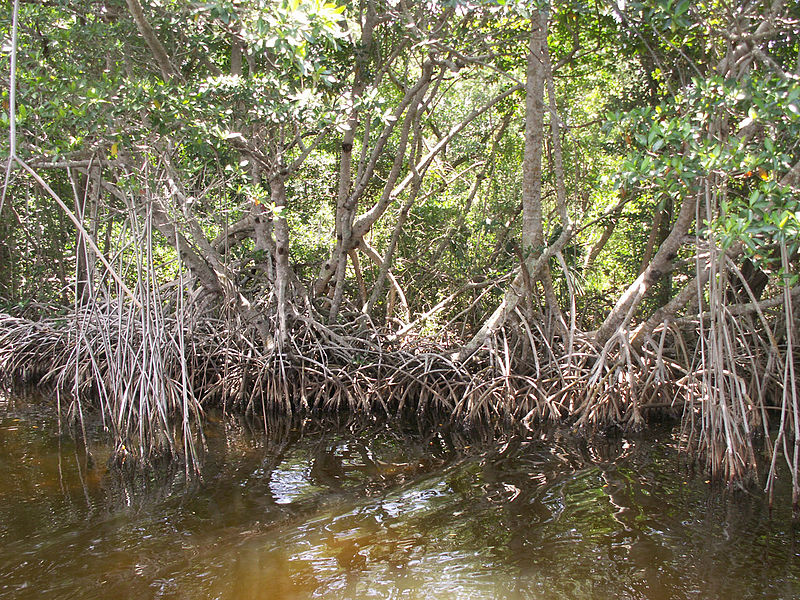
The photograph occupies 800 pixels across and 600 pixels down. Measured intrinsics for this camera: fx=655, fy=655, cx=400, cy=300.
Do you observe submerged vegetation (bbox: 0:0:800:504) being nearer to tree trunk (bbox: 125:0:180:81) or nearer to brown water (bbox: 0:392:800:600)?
tree trunk (bbox: 125:0:180:81)

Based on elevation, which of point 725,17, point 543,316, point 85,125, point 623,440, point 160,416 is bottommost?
point 623,440

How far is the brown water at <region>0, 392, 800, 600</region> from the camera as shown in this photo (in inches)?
115

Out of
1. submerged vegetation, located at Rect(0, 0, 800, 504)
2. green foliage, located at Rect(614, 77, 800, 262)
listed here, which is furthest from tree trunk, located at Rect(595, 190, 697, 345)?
green foliage, located at Rect(614, 77, 800, 262)

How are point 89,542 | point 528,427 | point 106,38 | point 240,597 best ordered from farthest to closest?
point 528,427, point 106,38, point 89,542, point 240,597

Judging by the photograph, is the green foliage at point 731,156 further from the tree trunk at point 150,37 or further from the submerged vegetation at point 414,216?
the tree trunk at point 150,37

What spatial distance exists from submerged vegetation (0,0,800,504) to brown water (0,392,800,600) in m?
0.37

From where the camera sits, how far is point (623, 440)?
4941 millimetres

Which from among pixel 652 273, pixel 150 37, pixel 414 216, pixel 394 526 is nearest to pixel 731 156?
pixel 652 273

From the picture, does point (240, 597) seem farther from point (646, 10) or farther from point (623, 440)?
point (646, 10)

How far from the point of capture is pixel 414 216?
7.32 metres

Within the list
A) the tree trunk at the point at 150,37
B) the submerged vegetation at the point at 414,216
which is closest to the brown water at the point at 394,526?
the submerged vegetation at the point at 414,216

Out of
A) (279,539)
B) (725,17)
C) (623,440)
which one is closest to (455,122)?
(725,17)

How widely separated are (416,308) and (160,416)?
3660mm

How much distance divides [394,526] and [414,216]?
4365 mm
